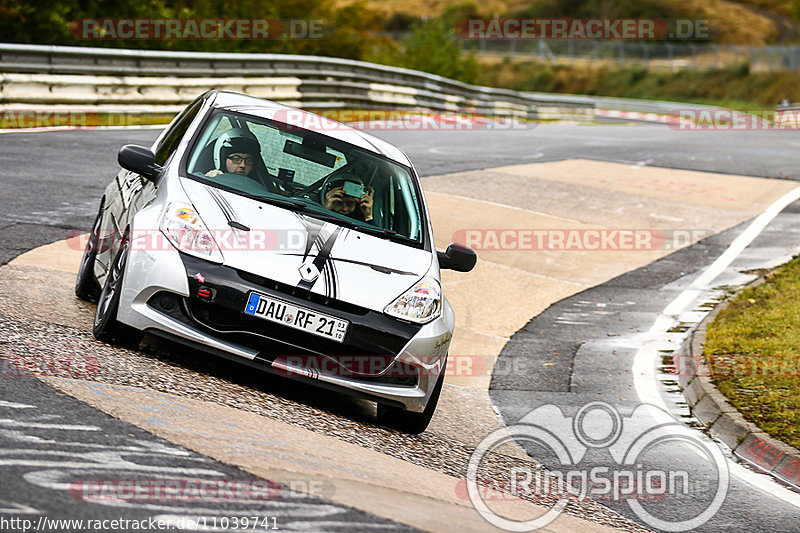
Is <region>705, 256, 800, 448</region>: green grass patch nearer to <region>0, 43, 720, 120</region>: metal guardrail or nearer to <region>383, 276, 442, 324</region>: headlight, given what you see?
<region>383, 276, 442, 324</region>: headlight

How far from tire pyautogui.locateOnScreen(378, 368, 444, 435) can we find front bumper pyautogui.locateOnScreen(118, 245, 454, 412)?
1.14 ft

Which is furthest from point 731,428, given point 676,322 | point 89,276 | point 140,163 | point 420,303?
point 89,276

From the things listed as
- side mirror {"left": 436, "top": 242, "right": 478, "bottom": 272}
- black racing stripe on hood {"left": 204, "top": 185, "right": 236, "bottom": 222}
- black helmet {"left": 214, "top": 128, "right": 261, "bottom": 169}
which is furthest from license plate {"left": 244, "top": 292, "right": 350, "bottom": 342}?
side mirror {"left": 436, "top": 242, "right": 478, "bottom": 272}

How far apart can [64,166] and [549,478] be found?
353 inches

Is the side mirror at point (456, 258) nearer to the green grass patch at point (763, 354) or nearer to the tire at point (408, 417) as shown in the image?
the tire at point (408, 417)

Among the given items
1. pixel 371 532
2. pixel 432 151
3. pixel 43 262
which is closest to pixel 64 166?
pixel 43 262

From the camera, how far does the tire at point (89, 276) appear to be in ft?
23.2

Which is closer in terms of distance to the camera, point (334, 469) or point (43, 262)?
point (334, 469)

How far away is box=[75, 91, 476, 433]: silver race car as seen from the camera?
18.2 feet

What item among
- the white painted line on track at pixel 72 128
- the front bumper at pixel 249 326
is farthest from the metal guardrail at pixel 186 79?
the front bumper at pixel 249 326

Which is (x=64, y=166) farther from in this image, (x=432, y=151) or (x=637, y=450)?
(x=637, y=450)

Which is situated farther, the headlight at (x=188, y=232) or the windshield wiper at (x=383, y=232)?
the windshield wiper at (x=383, y=232)

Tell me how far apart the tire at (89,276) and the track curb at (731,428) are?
14.9 ft

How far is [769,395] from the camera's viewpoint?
25.4 feet
